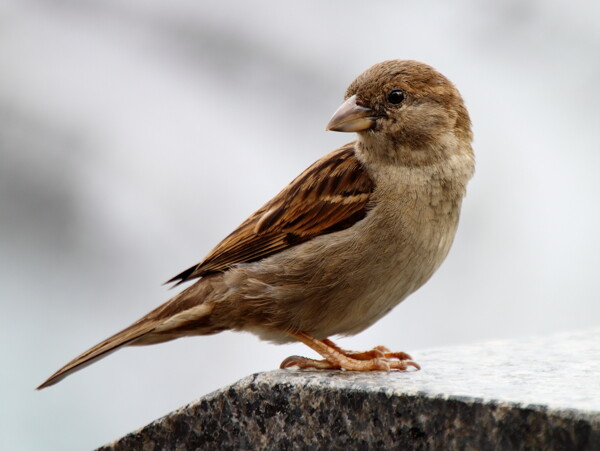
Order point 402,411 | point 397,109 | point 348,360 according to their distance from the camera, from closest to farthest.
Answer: point 402,411 → point 348,360 → point 397,109

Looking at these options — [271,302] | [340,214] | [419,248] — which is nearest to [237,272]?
[271,302]

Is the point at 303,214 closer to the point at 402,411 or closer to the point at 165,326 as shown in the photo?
the point at 165,326

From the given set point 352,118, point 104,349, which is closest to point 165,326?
point 104,349

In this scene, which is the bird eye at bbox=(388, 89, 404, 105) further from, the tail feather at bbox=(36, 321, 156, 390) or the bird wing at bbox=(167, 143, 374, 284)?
the tail feather at bbox=(36, 321, 156, 390)

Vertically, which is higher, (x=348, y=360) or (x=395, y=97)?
(x=395, y=97)

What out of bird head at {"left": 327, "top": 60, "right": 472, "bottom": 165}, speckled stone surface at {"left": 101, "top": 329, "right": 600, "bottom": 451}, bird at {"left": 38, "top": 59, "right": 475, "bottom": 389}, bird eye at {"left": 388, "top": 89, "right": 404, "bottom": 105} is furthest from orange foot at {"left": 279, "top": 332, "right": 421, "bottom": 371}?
bird eye at {"left": 388, "top": 89, "right": 404, "bottom": 105}

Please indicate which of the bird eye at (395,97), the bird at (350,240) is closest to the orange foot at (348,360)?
the bird at (350,240)
